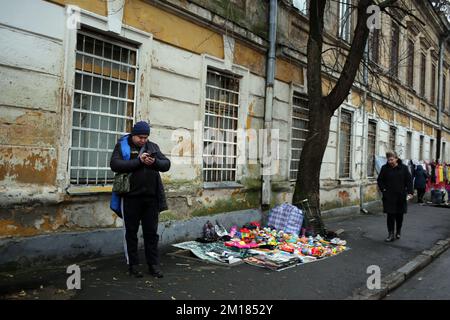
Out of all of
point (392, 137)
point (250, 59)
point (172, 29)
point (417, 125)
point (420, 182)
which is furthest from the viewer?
point (417, 125)

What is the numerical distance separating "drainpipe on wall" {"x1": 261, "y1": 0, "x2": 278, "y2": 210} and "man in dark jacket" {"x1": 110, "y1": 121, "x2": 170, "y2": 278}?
455 cm

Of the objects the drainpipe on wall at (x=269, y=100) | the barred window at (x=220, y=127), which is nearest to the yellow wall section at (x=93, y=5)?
the barred window at (x=220, y=127)

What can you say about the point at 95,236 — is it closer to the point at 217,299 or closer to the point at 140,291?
the point at 140,291

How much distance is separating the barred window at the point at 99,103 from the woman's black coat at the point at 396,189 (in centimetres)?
507

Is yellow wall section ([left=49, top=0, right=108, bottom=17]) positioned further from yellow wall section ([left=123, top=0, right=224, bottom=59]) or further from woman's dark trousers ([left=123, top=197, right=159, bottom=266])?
woman's dark trousers ([left=123, top=197, right=159, bottom=266])

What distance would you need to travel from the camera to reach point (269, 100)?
980 cm

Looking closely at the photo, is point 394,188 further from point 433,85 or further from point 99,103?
point 433,85

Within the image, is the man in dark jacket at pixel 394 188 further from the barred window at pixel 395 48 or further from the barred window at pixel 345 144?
the barred window at pixel 395 48

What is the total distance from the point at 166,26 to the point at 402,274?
5106 mm

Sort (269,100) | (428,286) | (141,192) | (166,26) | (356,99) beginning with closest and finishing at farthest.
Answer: (141,192) < (428,286) < (166,26) < (269,100) < (356,99)

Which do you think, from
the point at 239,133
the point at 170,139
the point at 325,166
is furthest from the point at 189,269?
the point at 325,166

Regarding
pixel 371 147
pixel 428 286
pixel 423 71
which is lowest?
pixel 428 286

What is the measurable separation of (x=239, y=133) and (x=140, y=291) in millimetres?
4895

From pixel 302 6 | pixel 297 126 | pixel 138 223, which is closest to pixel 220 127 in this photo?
pixel 297 126
